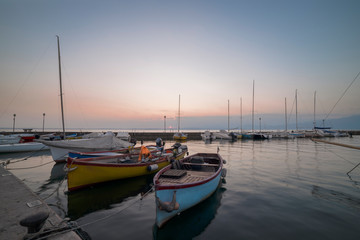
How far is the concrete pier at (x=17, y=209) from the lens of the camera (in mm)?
4973

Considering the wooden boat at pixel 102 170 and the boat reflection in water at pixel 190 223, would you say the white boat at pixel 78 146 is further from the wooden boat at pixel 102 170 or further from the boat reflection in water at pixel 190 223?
the boat reflection in water at pixel 190 223

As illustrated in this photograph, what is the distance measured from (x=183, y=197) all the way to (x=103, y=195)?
228 inches

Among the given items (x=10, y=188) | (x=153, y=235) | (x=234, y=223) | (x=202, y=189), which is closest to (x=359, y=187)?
(x=234, y=223)

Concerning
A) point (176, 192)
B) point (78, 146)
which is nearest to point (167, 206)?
point (176, 192)

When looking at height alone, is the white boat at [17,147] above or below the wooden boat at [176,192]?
below

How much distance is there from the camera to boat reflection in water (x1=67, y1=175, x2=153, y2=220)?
8845 mm

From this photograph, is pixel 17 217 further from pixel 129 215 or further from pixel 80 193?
pixel 80 193

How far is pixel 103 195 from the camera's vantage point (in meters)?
10.5

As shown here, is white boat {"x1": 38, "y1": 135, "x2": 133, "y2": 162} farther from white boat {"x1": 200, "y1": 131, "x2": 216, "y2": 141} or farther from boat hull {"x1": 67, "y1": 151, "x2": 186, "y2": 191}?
white boat {"x1": 200, "y1": 131, "x2": 216, "y2": 141}

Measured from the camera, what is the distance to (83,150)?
19.1 meters

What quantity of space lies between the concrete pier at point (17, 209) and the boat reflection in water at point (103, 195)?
1840 mm

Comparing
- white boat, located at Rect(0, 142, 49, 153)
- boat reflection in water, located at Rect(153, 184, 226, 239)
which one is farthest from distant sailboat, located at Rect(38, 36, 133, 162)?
boat reflection in water, located at Rect(153, 184, 226, 239)

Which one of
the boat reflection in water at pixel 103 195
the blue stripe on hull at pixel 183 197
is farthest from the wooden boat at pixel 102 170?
the blue stripe on hull at pixel 183 197

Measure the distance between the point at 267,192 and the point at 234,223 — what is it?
15.6ft
